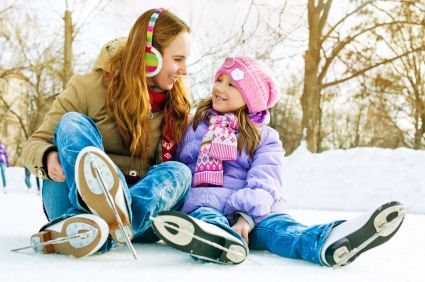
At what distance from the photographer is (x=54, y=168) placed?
6.60 ft

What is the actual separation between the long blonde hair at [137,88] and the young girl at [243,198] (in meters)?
0.22

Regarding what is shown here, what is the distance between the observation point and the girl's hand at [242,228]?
2217 mm

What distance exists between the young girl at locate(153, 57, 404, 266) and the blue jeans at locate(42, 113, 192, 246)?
0.16 metres

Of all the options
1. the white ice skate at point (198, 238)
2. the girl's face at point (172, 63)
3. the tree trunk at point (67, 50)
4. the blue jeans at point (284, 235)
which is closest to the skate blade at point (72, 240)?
the white ice skate at point (198, 238)

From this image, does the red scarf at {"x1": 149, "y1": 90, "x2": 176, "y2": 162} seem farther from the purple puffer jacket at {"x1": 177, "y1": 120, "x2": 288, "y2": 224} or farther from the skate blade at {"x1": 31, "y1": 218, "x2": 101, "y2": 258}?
the skate blade at {"x1": 31, "y1": 218, "x2": 101, "y2": 258}

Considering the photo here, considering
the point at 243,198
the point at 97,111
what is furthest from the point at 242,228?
the point at 97,111

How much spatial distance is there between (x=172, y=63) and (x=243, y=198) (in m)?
0.77

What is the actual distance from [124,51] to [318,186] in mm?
5838

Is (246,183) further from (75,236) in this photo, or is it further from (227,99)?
(75,236)

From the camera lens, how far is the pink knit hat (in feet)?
9.00

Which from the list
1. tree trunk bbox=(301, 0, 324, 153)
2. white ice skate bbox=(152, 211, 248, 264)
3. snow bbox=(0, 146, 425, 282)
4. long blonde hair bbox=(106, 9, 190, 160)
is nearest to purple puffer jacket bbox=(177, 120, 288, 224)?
long blonde hair bbox=(106, 9, 190, 160)

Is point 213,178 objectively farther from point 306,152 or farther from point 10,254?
point 306,152

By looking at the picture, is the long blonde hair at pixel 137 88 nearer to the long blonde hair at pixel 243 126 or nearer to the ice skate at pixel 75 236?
the long blonde hair at pixel 243 126

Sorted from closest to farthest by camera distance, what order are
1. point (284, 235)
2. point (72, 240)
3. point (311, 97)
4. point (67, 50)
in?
point (72, 240) → point (284, 235) → point (311, 97) → point (67, 50)
